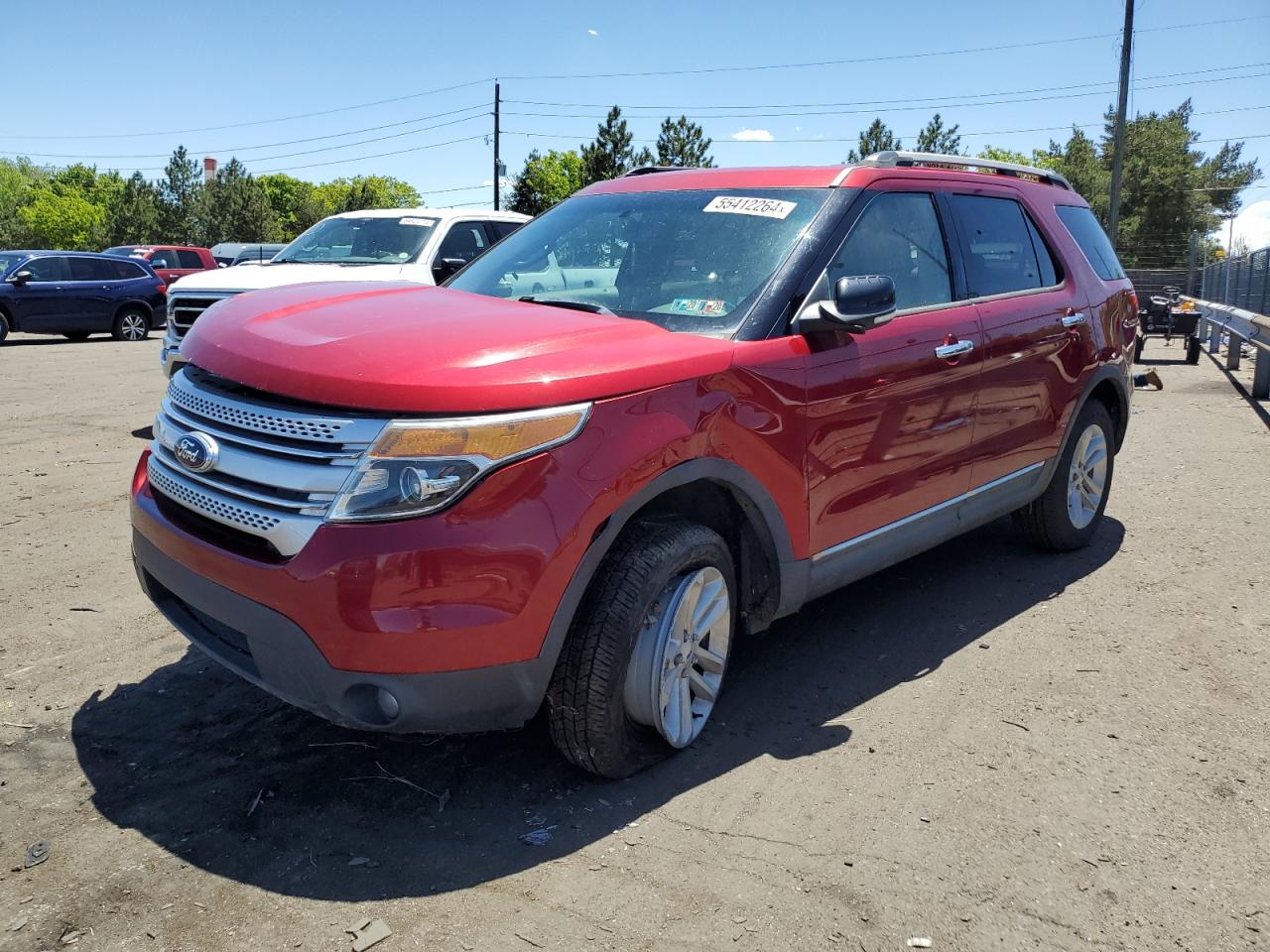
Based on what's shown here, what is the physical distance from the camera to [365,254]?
9.63 meters

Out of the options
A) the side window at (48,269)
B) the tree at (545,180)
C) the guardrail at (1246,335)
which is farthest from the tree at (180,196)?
the guardrail at (1246,335)

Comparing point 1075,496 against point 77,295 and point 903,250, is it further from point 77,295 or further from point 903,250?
point 77,295

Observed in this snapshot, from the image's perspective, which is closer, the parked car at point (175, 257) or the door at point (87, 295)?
the door at point (87, 295)

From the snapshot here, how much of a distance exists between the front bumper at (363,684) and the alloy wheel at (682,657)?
37 cm

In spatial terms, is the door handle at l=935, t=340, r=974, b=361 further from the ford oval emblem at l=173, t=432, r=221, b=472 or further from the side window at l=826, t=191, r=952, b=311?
the ford oval emblem at l=173, t=432, r=221, b=472

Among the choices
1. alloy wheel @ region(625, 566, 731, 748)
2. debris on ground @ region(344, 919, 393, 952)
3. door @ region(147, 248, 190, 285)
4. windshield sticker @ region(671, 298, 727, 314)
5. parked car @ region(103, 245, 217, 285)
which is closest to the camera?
debris on ground @ region(344, 919, 393, 952)

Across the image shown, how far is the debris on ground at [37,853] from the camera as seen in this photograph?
2.69 m

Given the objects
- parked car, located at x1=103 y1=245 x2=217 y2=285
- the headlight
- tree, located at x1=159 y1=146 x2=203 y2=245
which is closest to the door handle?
the headlight

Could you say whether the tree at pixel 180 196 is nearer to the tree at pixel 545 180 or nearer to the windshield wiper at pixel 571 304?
the tree at pixel 545 180

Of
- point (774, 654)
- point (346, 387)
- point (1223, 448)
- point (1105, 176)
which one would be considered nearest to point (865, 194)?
point (774, 654)

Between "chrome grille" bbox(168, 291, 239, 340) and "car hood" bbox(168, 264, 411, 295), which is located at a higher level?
"car hood" bbox(168, 264, 411, 295)

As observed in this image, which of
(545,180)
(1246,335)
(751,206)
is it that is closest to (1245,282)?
(1246,335)

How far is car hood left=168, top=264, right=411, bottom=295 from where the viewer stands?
28.5 feet

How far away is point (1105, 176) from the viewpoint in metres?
70.6
